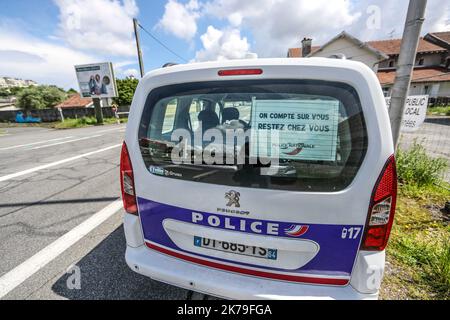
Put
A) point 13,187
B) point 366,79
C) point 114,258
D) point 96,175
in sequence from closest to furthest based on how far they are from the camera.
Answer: point 366,79 → point 114,258 → point 13,187 → point 96,175

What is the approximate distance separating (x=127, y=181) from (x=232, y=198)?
0.88 meters

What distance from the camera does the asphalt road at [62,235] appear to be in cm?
203

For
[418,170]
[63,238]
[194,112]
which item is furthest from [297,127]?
[418,170]

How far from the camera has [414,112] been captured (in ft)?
10.9

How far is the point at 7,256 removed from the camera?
2479 millimetres

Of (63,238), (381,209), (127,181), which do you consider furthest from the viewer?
(63,238)

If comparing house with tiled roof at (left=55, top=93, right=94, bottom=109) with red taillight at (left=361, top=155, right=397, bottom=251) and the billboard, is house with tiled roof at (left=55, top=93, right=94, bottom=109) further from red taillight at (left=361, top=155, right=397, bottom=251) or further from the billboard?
red taillight at (left=361, top=155, right=397, bottom=251)

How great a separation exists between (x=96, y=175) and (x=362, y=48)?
26308 mm

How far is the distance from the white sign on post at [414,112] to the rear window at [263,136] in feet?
9.65

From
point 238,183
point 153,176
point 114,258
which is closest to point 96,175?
point 114,258

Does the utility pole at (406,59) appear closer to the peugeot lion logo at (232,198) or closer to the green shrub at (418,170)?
the green shrub at (418,170)

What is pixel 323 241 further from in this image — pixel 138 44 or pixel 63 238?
pixel 138 44

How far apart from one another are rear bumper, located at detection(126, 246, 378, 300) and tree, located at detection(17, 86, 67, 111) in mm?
42285
